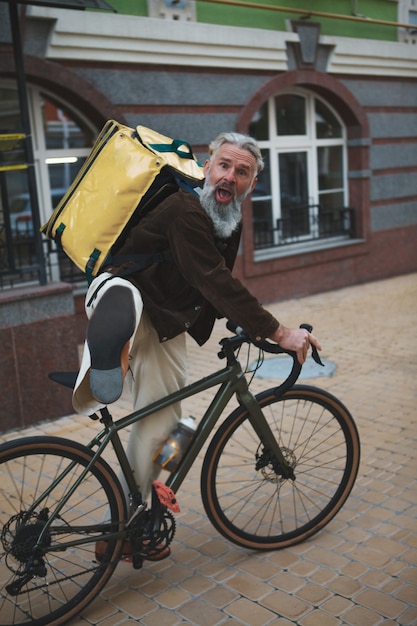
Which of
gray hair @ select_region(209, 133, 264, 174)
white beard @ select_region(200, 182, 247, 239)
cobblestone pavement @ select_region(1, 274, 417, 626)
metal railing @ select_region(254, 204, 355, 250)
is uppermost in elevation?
gray hair @ select_region(209, 133, 264, 174)

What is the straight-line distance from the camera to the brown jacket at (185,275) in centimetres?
294

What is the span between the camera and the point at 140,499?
3.17 m

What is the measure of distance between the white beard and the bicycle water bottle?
0.89 meters

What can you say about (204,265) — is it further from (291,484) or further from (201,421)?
(291,484)

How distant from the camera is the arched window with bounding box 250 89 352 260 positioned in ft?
33.9

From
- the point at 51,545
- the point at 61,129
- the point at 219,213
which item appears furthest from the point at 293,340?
the point at 61,129

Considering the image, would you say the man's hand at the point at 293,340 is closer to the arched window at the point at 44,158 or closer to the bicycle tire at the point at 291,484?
the bicycle tire at the point at 291,484

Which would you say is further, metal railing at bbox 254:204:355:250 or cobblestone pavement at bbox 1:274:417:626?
metal railing at bbox 254:204:355:250

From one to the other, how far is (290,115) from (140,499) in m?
8.53

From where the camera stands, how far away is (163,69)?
853 cm

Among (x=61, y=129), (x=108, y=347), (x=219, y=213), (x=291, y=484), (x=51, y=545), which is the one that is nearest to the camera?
(x=108, y=347)

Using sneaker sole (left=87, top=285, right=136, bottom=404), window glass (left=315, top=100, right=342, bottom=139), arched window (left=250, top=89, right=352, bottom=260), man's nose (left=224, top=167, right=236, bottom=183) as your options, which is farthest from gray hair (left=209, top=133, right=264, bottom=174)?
window glass (left=315, top=100, right=342, bottom=139)

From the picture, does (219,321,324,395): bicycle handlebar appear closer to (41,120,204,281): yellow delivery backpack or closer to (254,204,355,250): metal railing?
(41,120,204,281): yellow delivery backpack

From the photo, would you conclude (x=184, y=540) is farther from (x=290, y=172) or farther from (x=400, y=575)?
(x=290, y=172)
